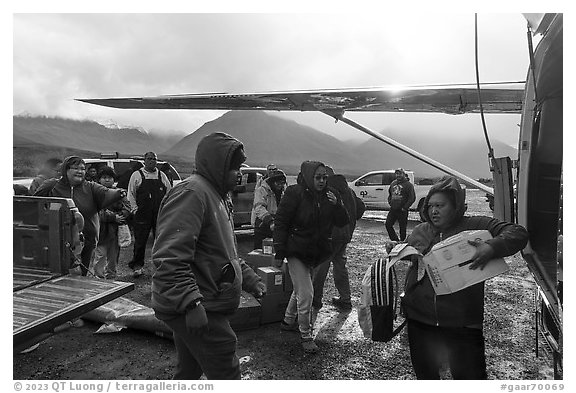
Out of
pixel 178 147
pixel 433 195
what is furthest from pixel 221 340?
pixel 178 147

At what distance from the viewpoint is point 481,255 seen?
6.79 feet

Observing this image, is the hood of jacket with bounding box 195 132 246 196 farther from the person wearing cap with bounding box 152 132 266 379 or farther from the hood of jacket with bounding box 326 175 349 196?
the hood of jacket with bounding box 326 175 349 196

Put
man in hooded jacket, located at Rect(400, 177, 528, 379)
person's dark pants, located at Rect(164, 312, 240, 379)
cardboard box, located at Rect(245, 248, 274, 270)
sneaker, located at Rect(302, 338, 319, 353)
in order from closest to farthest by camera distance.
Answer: person's dark pants, located at Rect(164, 312, 240, 379) → man in hooded jacket, located at Rect(400, 177, 528, 379) → sneaker, located at Rect(302, 338, 319, 353) → cardboard box, located at Rect(245, 248, 274, 270)

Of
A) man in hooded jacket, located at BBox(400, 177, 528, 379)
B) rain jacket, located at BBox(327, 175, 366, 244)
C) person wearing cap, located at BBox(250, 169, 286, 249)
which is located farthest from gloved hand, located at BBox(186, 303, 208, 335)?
person wearing cap, located at BBox(250, 169, 286, 249)

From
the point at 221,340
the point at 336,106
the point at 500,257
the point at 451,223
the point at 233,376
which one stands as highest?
the point at 336,106

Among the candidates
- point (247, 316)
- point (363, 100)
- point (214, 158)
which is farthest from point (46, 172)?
point (363, 100)

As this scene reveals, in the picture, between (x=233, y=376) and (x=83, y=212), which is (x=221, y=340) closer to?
(x=233, y=376)

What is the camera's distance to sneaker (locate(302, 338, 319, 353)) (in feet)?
11.8

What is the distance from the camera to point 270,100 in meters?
6.38

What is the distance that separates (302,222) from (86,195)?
2.32m

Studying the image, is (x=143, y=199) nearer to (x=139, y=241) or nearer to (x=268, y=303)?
(x=139, y=241)

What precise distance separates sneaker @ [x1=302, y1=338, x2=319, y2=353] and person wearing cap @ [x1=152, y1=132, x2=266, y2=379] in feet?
5.00

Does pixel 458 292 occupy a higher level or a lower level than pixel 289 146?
lower

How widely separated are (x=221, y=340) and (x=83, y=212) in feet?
9.46
